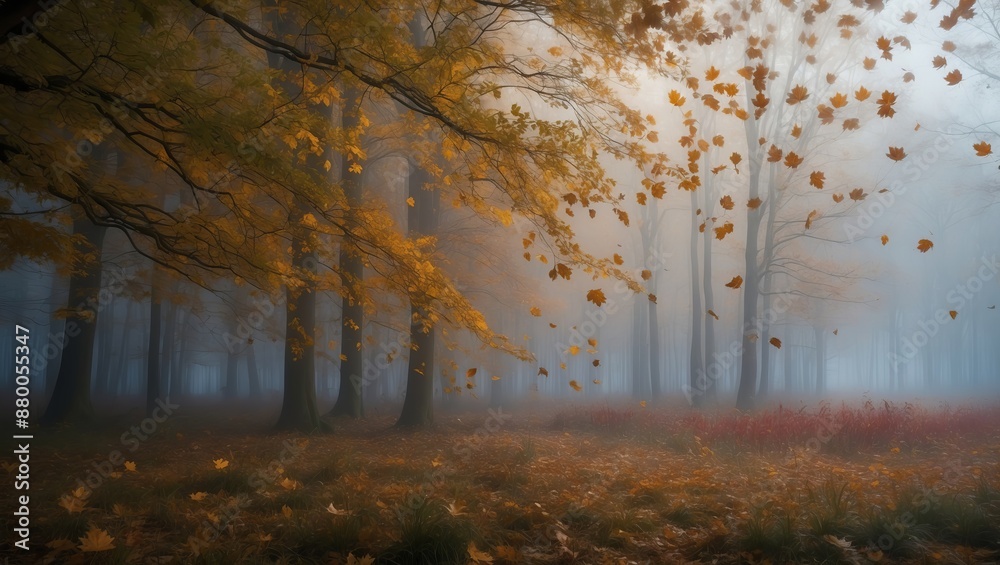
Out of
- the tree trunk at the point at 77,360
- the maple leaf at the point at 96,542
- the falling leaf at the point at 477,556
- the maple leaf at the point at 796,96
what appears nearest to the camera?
the maple leaf at the point at 96,542

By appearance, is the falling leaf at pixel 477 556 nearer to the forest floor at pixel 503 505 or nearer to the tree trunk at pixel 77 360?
the forest floor at pixel 503 505

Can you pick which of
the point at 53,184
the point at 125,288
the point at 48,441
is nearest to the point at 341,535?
the point at 53,184

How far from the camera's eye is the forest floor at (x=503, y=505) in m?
3.74

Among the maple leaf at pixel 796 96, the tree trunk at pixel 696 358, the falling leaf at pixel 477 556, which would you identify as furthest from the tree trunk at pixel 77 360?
the tree trunk at pixel 696 358

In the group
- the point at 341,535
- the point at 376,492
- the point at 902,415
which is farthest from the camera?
the point at 902,415

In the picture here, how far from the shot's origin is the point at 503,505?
504cm

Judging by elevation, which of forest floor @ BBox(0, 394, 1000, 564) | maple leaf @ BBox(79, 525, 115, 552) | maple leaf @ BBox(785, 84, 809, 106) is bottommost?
forest floor @ BBox(0, 394, 1000, 564)

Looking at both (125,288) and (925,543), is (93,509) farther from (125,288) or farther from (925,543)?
(125,288)

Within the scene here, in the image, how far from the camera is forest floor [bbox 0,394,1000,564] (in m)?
3.74

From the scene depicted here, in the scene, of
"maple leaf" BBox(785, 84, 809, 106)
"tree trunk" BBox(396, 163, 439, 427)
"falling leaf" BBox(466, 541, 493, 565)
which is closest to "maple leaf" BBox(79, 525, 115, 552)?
"falling leaf" BBox(466, 541, 493, 565)

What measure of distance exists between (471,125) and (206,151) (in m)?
2.10

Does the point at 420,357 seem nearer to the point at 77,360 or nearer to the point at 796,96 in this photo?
the point at 77,360

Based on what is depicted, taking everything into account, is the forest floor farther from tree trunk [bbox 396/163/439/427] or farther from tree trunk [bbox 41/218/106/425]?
tree trunk [bbox 396/163/439/427]

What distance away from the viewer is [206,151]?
4203mm
